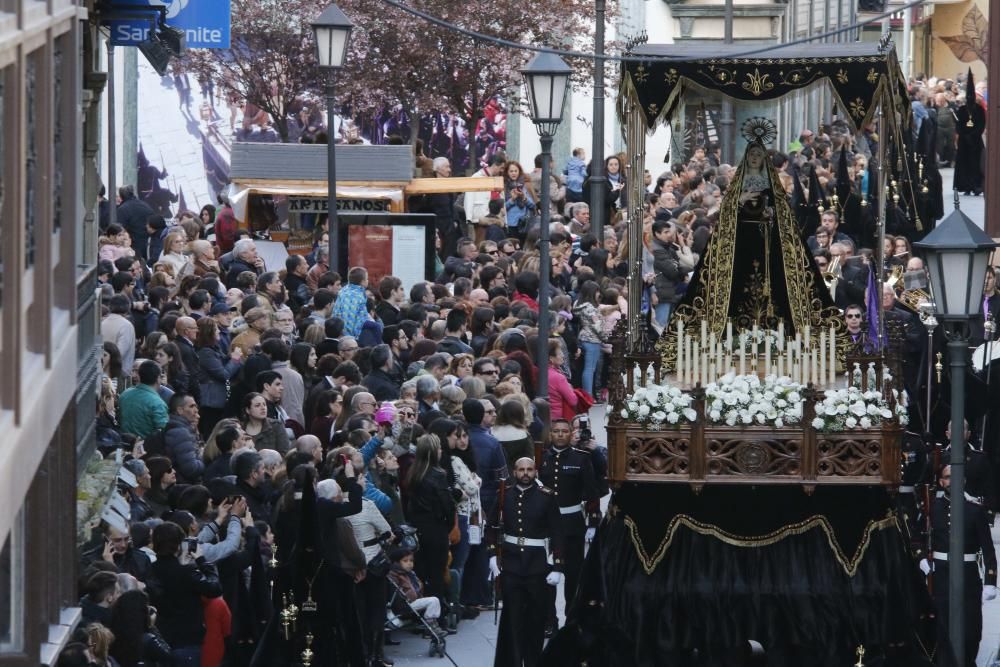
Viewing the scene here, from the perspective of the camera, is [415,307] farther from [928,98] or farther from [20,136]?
[928,98]

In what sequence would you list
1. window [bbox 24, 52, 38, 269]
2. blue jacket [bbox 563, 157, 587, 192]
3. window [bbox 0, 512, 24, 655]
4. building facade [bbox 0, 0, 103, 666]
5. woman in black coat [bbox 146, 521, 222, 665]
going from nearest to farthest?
1. building facade [bbox 0, 0, 103, 666]
2. window [bbox 24, 52, 38, 269]
3. window [bbox 0, 512, 24, 655]
4. woman in black coat [bbox 146, 521, 222, 665]
5. blue jacket [bbox 563, 157, 587, 192]

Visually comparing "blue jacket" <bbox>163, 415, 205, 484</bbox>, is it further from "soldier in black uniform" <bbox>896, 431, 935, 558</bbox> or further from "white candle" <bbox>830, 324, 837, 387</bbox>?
"soldier in black uniform" <bbox>896, 431, 935, 558</bbox>

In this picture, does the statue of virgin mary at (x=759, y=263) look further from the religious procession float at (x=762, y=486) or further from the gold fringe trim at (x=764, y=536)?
the gold fringe trim at (x=764, y=536)

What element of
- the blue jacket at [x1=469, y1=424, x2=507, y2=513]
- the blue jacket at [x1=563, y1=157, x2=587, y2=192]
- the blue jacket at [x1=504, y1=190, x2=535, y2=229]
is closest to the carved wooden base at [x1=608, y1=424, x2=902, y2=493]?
the blue jacket at [x1=469, y1=424, x2=507, y2=513]

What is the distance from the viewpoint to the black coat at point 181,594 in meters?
13.2

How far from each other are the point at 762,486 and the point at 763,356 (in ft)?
3.72

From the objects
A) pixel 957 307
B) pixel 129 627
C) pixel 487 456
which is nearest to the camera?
pixel 129 627

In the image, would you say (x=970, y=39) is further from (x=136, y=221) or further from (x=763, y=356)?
(x=763, y=356)

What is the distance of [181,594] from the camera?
13.3 meters

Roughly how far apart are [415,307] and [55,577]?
39.0 ft

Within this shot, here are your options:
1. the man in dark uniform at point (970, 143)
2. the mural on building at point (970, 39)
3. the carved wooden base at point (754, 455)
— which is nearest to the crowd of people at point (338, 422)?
the carved wooden base at point (754, 455)

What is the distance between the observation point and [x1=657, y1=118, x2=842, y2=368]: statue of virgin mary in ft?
50.4

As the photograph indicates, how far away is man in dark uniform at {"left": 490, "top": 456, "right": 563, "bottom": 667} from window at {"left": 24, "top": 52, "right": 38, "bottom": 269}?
24.8 ft

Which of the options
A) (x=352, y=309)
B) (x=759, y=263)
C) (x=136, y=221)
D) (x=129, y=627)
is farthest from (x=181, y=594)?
(x=136, y=221)
